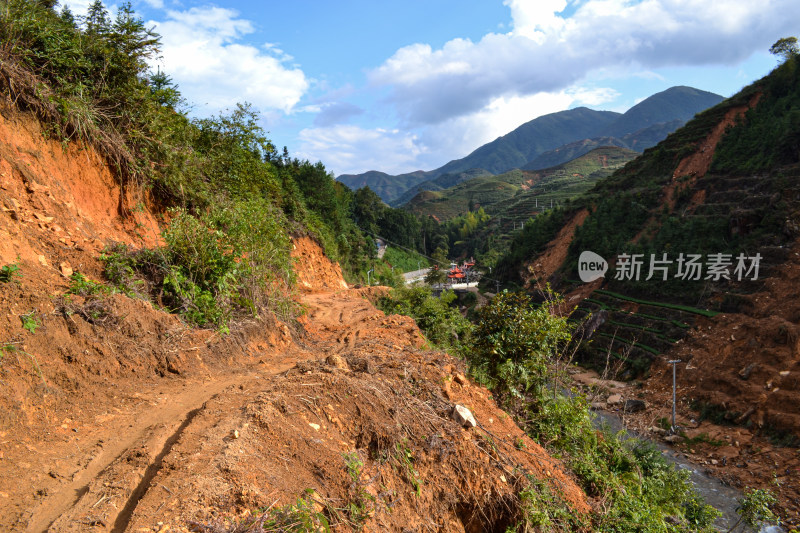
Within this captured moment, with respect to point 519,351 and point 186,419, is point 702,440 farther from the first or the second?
point 186,419

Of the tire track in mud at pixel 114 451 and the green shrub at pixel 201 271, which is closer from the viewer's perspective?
the tire track in mud at pixel 114 451

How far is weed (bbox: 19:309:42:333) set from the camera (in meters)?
3.35

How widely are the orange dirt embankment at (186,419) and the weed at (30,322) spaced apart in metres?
0.03

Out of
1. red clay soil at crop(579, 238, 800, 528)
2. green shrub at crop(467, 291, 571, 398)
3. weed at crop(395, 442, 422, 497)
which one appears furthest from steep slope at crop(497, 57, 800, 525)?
weed at crop(395, 442, 422, 497)

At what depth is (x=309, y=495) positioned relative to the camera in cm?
267

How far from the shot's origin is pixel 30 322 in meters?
3.37

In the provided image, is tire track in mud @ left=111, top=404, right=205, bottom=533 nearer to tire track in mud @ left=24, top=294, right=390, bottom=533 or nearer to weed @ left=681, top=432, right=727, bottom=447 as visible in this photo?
tire track in mud @ left=24, top=294, right=390, bottom=533

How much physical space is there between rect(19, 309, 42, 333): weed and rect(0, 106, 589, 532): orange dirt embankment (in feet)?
0.09

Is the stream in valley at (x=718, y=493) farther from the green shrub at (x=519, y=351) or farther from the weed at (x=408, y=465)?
the weed at (x=408, y=465)

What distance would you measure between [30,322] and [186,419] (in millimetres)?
1557

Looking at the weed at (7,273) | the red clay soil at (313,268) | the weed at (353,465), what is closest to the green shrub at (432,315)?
the red clay soil at (313,268)

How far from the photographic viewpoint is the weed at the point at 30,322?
3346mm

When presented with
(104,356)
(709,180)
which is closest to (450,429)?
(104,356)

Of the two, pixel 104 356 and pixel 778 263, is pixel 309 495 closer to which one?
pixel 104 356
